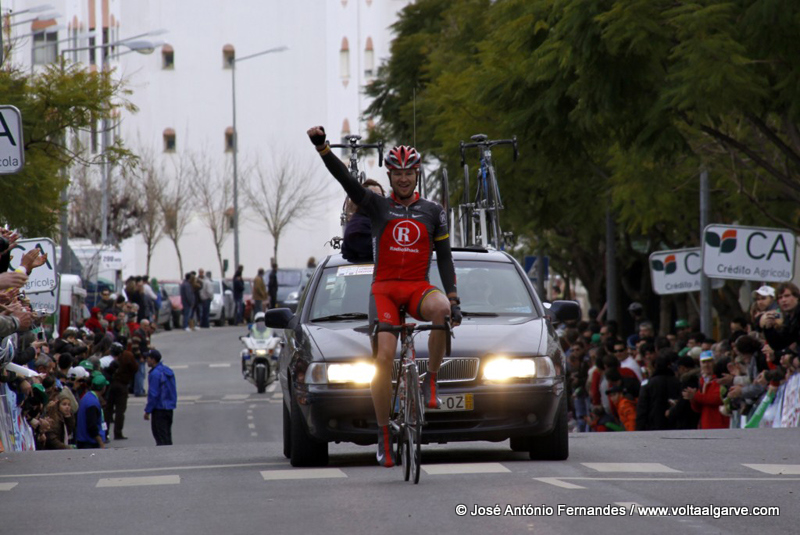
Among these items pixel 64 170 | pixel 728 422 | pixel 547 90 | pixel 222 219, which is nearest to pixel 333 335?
pixel 728 422

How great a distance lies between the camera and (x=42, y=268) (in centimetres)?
2495

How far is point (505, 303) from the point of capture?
1354 cm

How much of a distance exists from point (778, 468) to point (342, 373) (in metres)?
2.92

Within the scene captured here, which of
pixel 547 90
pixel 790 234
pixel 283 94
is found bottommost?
pixel 790 234

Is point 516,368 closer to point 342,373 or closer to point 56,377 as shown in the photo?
point 342,373

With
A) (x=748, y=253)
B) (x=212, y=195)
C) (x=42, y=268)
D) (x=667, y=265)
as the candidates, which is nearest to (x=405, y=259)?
(x=42, y=268)

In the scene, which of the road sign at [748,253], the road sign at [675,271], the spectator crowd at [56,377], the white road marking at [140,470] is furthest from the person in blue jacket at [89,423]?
the white road marking at [140,470]

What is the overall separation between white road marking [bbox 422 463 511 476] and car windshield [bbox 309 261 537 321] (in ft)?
4.48

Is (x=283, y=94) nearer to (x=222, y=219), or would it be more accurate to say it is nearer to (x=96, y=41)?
(x=222, y=219)

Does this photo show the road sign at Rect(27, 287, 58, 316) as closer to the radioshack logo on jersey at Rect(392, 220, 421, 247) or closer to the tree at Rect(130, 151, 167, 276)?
the radioshack logo on jersey at Rect(392, 220, 421, 247)

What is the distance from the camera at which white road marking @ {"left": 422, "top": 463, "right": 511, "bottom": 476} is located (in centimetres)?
1176

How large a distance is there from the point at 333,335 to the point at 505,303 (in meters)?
1.44

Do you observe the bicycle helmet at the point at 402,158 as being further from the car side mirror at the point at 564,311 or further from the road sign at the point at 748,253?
the road sign at the point at 748,253

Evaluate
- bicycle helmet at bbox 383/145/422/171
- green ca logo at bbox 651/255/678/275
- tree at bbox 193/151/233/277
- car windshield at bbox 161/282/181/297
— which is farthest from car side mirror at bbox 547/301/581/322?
tree at bbox 193/151/233/277
